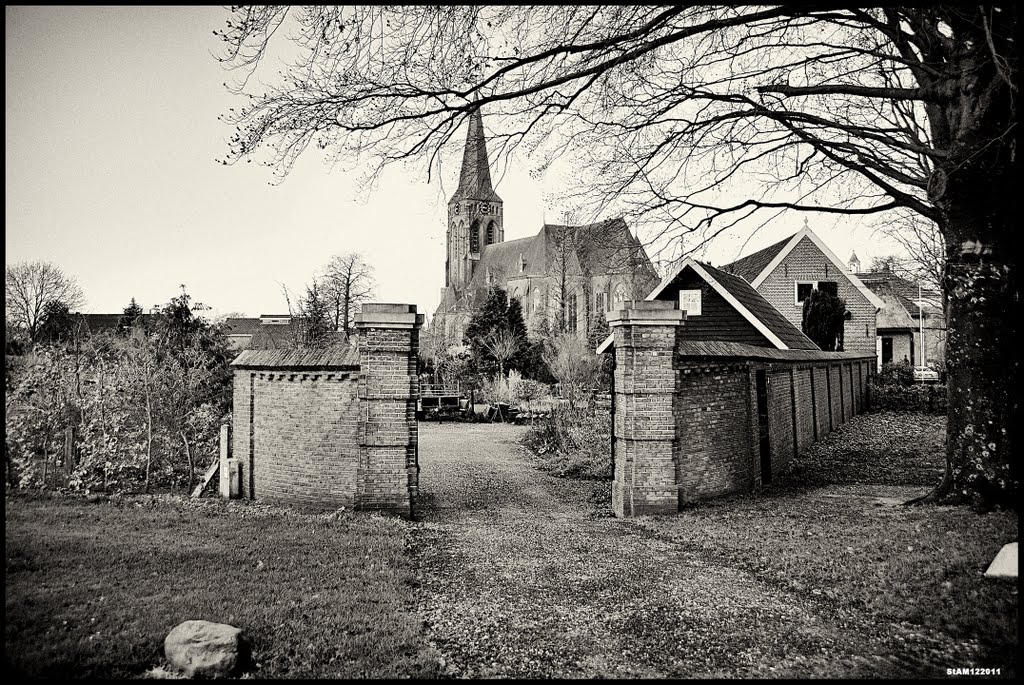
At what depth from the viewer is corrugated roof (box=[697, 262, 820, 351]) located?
56.4ft

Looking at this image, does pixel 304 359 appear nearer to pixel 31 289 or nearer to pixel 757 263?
pixel 31 289

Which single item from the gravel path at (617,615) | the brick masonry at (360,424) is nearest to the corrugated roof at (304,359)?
the brick masonry at (360,424)

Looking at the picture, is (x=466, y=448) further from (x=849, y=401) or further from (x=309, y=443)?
(x=849, y=401)

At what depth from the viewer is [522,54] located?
6676mm

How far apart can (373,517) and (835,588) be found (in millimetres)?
5368

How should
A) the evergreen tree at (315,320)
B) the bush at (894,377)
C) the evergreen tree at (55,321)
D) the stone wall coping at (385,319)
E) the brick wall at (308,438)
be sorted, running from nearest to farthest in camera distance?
the stone wall coping at (385,319)
the brick wall at (308,438)
the evergreen tree at (55,321)
the evergreen tree at (315,320)
the bush at (894,377)

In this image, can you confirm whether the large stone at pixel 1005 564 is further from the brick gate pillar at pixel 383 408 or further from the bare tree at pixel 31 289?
the bare tree at pixel 31 289

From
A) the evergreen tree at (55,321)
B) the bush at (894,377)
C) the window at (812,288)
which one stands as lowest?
the bush at (894,377)

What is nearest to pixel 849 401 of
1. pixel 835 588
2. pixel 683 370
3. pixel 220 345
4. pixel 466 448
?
pixel 466 448

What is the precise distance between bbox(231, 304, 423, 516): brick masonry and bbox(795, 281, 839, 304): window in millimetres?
24180

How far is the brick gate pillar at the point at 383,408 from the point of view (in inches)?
333

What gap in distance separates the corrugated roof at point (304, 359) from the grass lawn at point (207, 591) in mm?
2122

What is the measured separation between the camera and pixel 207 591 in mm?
4969

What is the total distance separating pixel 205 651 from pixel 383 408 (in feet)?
15.7
